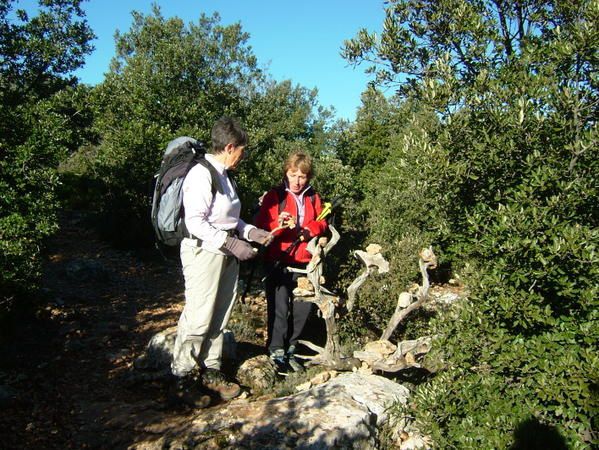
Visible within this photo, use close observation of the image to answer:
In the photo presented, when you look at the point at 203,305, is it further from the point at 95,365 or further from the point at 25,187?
the point at 25,187

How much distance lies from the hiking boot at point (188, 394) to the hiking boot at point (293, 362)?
1.01 metres

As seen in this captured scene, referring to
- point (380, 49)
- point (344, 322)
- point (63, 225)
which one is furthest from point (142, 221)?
point (380, 49)

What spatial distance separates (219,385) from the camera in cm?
414

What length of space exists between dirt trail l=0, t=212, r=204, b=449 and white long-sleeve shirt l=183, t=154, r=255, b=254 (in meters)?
1.41

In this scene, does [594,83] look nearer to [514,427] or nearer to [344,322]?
[514,427]

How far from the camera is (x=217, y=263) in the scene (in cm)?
382

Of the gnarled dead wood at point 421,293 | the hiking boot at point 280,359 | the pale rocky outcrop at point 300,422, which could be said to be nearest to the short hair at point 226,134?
the gnarled dead wood at point 421,293

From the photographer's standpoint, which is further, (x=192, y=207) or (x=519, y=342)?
(x=192, y=207)

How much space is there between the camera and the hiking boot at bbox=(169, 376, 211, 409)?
398 cm

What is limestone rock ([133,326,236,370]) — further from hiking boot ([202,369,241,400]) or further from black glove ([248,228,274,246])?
black glove ([248,228,274,246])

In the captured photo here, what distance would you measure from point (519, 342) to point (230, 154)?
7.73 ft

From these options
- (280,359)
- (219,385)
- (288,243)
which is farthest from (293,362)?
(288,243)

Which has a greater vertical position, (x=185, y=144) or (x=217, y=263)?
(x=185, y=144)

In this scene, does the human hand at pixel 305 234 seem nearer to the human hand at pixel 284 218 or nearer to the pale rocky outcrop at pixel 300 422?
the human hand at pixel 284 218
